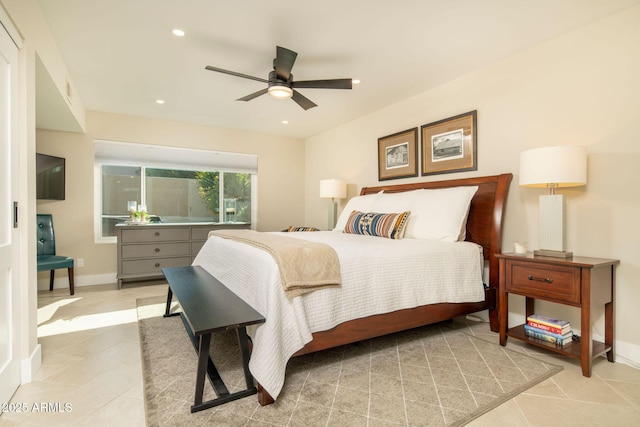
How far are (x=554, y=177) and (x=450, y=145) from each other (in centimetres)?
134

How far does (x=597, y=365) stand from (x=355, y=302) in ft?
5.69

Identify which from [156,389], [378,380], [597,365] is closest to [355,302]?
[378,380]

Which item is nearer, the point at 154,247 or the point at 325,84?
the point at 325,84

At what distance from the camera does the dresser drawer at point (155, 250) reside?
4457 mm

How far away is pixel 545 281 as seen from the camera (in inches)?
88.0

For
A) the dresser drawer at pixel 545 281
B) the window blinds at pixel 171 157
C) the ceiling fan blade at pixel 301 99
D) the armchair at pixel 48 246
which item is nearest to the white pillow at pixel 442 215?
the dresser drawer at pixel 545 281

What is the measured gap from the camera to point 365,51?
9.37 ft

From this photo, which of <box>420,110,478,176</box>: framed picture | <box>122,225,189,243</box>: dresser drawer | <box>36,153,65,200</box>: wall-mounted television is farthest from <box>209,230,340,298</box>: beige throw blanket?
<box>36,153,65,200</box>: wall-mounted television

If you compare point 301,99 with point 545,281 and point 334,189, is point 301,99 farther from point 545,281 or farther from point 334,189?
point 545,281

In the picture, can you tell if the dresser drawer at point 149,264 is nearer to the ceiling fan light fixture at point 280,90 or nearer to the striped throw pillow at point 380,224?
the striped throw pillow at point 380,224

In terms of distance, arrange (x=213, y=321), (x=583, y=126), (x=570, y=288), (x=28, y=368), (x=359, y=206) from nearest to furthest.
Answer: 1. (x=213, y=321)
2. (x=28, y=368)
3. (x=570, y=288)
4. (x=583, y=126)
5. (x=359, y=206)

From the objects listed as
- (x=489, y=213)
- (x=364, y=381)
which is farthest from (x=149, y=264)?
(x=489, y=213)

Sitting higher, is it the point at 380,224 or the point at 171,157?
the point at 171,157

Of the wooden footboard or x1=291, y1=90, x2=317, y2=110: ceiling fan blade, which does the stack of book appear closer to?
the wooden footboard
